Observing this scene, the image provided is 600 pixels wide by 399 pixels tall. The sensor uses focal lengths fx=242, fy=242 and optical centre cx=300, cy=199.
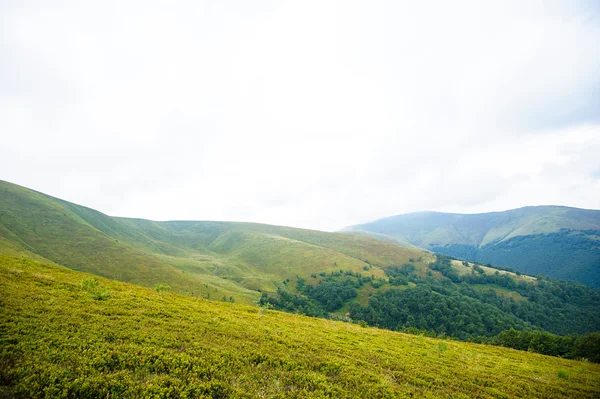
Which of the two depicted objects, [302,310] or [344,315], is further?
[344,315]

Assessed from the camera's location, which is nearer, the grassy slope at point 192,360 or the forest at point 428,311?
the grassy slope at point 192,360

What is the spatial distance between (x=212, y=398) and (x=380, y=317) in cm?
16949

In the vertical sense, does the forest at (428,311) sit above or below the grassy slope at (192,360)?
below

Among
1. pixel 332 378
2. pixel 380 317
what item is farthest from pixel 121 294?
pixel 380 317

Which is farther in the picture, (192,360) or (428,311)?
(428,311)

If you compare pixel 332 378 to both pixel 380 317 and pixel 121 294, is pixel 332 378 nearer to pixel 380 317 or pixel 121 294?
pixel 121 294

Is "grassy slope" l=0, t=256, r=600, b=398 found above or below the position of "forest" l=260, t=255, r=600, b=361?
above

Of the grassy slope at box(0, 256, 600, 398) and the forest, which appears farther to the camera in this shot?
the forest

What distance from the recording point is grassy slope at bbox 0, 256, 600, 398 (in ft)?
30.9

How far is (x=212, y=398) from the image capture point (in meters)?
9.62

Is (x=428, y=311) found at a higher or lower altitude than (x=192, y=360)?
lower

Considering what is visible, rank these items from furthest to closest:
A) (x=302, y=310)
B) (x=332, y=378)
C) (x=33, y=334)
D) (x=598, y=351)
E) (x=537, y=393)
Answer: (x=302, y=310), (x=598, y=351), (x=537, y=393), (x=332, y=378), (x=33, y=334)

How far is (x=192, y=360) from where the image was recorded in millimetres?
11805

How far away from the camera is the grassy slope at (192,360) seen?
30.9 ft
